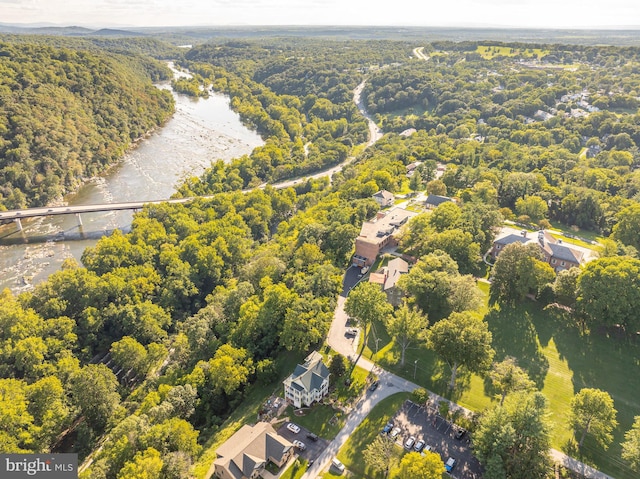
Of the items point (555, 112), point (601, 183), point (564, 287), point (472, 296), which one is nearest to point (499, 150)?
point (601, 183)

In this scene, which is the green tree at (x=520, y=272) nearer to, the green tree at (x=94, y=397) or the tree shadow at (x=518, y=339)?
the tree shadow at (x=518, y=339)

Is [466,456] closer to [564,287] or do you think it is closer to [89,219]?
[564,287]

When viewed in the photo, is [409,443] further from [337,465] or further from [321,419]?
[321,419]

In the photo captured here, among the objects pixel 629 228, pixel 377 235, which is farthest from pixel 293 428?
pixel 629 228

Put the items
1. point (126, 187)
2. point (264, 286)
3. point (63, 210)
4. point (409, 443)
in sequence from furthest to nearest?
point (126, 187)
point (63, 210)
point (264, 286)
point (409, 443)

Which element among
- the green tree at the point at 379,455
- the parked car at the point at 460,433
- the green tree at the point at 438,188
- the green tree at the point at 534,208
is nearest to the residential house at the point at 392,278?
the parked car at the point at 460,433
